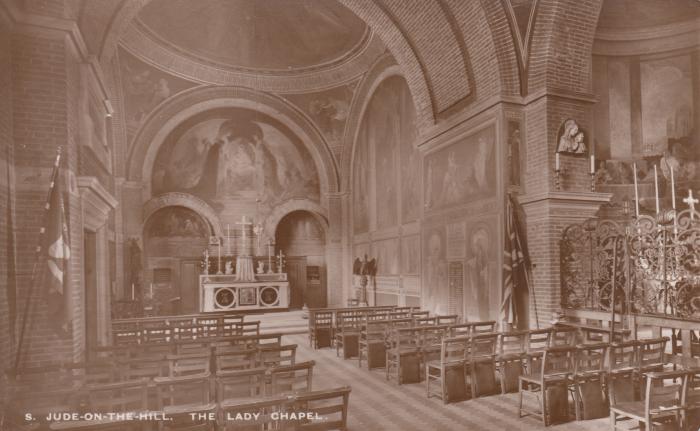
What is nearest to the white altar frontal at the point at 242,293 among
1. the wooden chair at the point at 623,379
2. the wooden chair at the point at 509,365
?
the wooden chair at the point at 509,365

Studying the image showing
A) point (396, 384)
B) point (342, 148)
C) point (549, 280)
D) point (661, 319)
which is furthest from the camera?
point (342, 148)

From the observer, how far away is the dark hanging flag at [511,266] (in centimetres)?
968

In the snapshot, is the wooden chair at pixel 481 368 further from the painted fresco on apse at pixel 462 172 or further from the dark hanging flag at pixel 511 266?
the painted fresco on apse at pixel 462 172

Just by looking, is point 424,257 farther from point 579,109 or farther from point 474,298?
point 579,109

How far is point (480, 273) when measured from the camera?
11.0m

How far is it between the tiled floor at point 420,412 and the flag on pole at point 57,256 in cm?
361

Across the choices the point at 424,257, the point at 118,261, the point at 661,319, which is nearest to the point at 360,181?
the point at 424,257

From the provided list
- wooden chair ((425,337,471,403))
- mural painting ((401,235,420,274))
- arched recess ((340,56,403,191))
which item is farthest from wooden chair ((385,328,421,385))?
arched recess ((340,56,403,191))

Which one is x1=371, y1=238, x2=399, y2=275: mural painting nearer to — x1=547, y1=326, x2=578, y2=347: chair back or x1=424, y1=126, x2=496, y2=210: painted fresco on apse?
x1=424, y1=126, x2=496, y2=210: painted fresco on apse

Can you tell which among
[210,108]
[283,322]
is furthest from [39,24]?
[210,108]

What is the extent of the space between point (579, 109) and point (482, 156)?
6.66 feet

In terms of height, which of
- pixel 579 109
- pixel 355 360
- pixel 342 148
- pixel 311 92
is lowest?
pixel 355 360

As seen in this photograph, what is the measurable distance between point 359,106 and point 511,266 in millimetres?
11570

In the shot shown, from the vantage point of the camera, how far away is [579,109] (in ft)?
33.4
